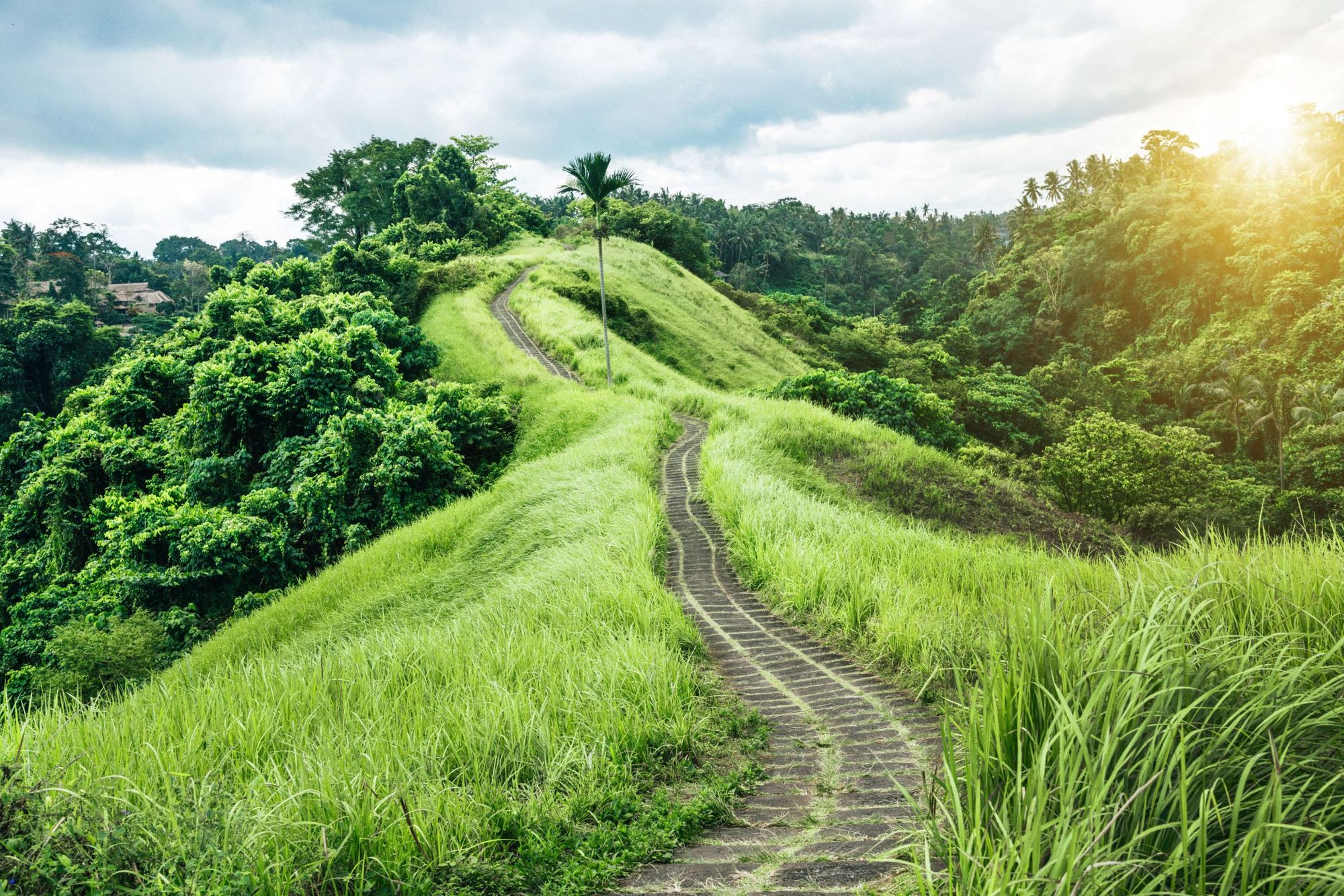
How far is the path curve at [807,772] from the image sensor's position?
2859 mm

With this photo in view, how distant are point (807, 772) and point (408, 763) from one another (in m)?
2.08

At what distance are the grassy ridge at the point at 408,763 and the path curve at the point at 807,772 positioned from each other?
9.2 inches

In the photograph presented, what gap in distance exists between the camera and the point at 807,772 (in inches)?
146

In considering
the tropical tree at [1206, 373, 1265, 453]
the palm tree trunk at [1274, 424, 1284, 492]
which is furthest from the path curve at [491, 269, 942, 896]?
the tropical tree at [1206, 373, 1265, 453]

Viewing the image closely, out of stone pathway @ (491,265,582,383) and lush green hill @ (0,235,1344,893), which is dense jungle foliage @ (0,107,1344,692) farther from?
lush green hill @ (0,235,1344,893)

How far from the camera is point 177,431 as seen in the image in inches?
719

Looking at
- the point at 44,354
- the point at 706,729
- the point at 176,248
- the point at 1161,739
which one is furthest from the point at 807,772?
the point at 176,248

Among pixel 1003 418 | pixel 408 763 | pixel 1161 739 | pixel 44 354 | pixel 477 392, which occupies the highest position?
pixel 44 354

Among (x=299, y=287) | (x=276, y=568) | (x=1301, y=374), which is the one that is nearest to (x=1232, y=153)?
(x=1301, y=374)

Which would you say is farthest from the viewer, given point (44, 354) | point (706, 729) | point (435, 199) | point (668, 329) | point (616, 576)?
point (435, 199)

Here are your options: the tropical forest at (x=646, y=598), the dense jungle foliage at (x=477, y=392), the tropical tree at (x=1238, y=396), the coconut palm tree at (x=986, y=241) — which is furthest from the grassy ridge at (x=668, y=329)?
the coconut palm tree at (x=986, y=241)

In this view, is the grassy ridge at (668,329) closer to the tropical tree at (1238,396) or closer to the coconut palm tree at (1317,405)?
the tropical tree at (1238,396)

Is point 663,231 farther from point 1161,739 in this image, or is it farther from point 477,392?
point 1161,739

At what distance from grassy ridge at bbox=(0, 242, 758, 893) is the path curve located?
23cm
